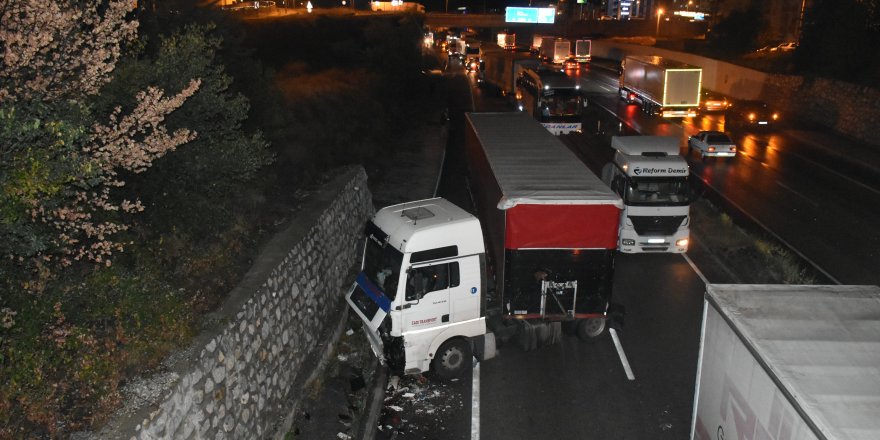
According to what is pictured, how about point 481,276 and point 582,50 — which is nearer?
point 481,276

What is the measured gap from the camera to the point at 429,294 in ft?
37.4

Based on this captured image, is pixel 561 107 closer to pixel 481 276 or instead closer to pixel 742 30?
pixel 481 276

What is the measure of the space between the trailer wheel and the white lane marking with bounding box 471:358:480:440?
2.35 meters

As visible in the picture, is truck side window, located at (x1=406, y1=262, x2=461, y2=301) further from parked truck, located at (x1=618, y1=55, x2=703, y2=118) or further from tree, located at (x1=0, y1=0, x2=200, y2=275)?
parked truck, located at (x1=618, y1=55, x2=703, y2=118)

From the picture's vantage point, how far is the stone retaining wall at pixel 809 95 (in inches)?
1446

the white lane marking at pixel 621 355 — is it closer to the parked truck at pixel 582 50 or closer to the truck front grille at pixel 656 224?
the truck front grille at pixel 656 224

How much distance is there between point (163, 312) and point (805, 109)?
4667cm

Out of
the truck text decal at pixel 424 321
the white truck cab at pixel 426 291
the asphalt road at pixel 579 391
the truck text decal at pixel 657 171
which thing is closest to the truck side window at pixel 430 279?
the white truck cab at pixel 426 291

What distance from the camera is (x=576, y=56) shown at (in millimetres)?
75750

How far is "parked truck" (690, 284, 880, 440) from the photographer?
5738 mm

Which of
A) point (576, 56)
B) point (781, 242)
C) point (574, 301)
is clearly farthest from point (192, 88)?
point (576, 56)

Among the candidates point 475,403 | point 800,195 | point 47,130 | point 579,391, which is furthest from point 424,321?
point 800,195

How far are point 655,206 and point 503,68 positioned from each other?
35485 millimetres

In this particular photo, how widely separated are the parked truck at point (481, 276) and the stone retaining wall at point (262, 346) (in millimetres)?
1253
